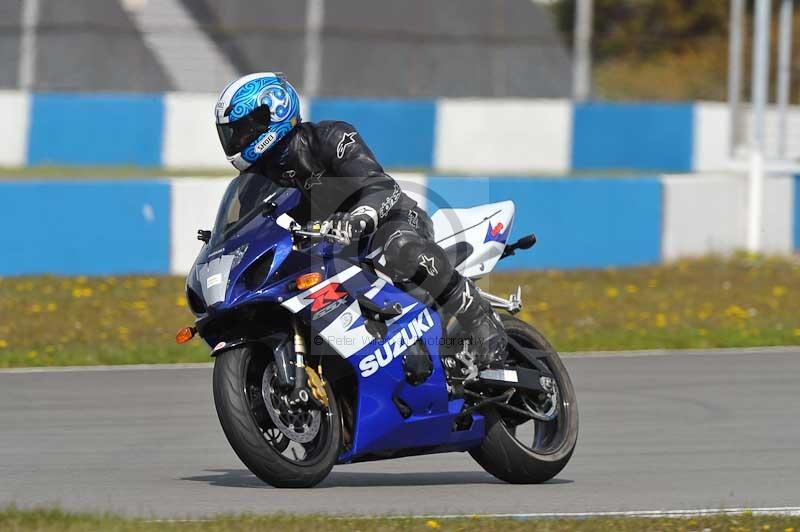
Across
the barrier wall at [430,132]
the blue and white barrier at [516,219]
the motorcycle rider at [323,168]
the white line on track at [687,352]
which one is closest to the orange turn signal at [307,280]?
the motorcycle rider at [323,168]

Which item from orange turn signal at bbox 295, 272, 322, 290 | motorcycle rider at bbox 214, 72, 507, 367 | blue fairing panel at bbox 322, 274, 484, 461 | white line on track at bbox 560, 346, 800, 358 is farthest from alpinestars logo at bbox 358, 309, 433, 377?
white line on track at bbox 560, 346, 800, 358

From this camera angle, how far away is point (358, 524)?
512cm

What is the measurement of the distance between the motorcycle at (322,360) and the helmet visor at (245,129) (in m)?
0.13

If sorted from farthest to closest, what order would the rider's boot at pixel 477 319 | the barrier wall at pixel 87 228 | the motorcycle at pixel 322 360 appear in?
the barrier wall at pixel 87 228
the rider's boot at pixel 477 319
the motorcycle at pixel 322 360

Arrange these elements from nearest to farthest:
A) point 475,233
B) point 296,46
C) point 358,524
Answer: point 358,524 < point 475,233 < point 296,46

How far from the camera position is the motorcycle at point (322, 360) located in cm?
548

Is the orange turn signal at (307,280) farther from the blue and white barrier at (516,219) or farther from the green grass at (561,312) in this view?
the blue and white barrier at (516,219)

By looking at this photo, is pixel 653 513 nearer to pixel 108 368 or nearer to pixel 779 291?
pixel 108 368

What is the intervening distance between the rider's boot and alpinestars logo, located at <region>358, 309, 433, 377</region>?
0.15m

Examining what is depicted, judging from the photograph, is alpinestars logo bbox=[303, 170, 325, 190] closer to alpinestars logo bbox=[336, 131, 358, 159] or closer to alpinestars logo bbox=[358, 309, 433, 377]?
alpinestars logo bbox=[336, 131, 358, 159]

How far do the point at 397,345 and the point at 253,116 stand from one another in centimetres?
102

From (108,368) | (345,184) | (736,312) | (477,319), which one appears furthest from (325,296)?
(736,312)

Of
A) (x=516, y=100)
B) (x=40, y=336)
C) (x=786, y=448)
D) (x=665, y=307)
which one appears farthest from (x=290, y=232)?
(x=516, y=100)

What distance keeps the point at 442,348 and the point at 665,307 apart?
6406 millimetres
